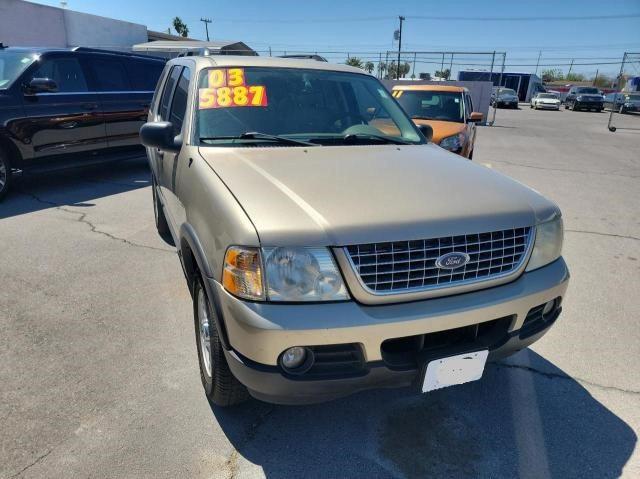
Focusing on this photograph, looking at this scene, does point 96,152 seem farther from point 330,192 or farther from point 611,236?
point 611,236

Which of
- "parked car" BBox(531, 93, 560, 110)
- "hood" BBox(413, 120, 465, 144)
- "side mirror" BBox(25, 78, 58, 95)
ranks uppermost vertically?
"side mirror" BBox(25, 78, 58, 95)

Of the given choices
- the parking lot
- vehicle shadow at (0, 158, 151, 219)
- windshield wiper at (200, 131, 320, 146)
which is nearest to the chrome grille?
the parking lot

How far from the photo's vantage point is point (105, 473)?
2.07 m

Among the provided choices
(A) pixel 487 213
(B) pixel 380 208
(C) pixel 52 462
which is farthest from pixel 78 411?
(A) pixel 487 213

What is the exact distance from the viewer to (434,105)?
8.73 meters

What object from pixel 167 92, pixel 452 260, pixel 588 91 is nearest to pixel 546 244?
pixel 452 260

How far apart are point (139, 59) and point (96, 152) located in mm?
2066

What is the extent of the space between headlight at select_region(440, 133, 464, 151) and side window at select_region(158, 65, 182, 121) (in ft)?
14.7

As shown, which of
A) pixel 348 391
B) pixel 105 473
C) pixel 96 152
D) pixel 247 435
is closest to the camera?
pixel 348 391

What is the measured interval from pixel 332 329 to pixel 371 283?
0.82 ft

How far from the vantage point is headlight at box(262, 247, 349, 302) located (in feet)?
5.90

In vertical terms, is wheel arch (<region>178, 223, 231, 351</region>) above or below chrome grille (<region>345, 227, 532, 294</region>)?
below

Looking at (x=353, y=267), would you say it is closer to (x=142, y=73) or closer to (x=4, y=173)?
(x=4, y=173)

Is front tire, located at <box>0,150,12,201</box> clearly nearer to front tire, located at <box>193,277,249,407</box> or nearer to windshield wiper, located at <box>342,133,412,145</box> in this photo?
front tire, located at <box>193,277,249,407</box>
